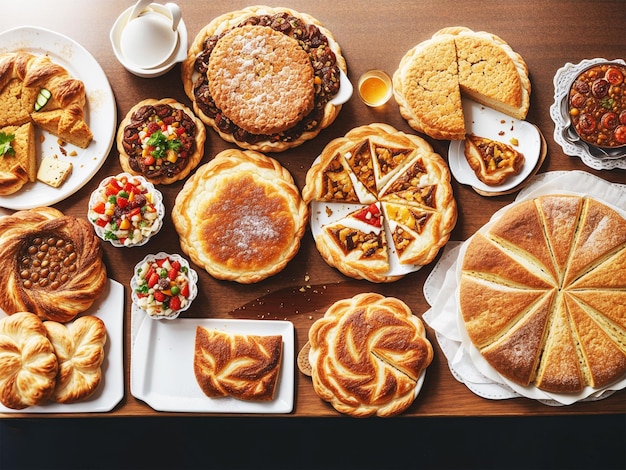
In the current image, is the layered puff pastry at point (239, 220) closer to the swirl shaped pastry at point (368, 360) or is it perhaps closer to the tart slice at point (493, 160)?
the swirl shaped pastry at point (368, 360)

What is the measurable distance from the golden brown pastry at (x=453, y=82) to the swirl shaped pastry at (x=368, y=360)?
146 centimetres

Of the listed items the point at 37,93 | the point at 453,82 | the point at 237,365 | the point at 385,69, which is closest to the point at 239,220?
the point at 237,365

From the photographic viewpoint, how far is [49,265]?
159 inches

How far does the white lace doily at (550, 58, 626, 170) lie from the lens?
4145 millimetres

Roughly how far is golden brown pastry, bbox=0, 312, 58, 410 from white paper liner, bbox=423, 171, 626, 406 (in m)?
2.71

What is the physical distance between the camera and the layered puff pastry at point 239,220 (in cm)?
407

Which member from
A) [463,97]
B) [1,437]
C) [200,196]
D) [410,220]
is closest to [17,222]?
[200,196]

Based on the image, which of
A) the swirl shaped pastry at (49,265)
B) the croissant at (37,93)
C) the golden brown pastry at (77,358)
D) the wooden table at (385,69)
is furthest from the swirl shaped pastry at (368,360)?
the croissant at (37,93)

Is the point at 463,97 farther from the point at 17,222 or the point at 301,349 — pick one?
the point at 17,222

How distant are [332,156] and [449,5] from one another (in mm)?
1535

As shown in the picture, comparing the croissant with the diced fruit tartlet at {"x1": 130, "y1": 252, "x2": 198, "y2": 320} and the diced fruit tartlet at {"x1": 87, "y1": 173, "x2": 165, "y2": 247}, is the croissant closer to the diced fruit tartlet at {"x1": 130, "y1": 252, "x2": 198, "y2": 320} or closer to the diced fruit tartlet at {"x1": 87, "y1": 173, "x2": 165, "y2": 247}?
the diced fruit tartlet at {"x1": 87, "y1": 173, "x2": 165, "y2": 247}

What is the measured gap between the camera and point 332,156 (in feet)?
13.7

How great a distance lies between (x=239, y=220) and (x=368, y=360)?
4.57ft

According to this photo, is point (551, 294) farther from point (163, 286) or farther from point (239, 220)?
point (163, 286)
